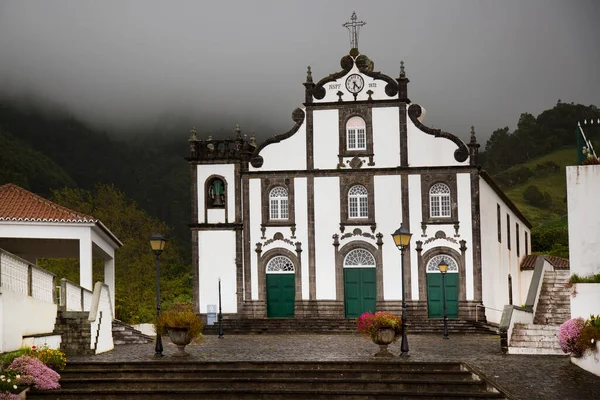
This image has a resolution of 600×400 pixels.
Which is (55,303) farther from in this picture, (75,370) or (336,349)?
(336,349)

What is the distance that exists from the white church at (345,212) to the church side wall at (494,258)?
0.58ft

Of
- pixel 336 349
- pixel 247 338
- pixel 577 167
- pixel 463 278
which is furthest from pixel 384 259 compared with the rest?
pixel 577 167

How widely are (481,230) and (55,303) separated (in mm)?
19601

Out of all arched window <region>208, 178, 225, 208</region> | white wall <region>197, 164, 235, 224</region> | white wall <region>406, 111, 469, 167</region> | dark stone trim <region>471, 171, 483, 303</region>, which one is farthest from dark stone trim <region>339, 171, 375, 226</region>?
arched window <region>208, 178, 225, 208</region>

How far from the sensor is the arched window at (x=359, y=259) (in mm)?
41969

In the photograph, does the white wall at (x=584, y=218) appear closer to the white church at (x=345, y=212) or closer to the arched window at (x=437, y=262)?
the white church at (x=345, y=212)

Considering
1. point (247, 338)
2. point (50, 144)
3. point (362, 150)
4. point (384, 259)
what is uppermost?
point (50, 144)

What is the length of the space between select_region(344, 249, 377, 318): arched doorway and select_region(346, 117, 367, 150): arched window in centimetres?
403

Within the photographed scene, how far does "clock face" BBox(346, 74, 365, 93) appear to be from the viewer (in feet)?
138

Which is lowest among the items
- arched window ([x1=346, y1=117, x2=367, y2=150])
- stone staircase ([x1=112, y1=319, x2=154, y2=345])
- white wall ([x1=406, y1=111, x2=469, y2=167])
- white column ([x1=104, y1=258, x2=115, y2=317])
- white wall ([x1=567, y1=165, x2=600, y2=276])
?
stone staircase ([x1=112, y1=319, x2=154, y2=345])

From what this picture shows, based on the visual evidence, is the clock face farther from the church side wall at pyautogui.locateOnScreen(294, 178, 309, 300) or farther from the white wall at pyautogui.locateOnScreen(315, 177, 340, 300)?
the church side wall at pyautogui.locateOnScreen(294, 178, 309, 300)

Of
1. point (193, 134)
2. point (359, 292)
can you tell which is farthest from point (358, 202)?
point (193, 134)

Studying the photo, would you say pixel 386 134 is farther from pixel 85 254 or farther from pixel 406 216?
pixel 85 254

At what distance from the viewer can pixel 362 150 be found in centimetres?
4203
